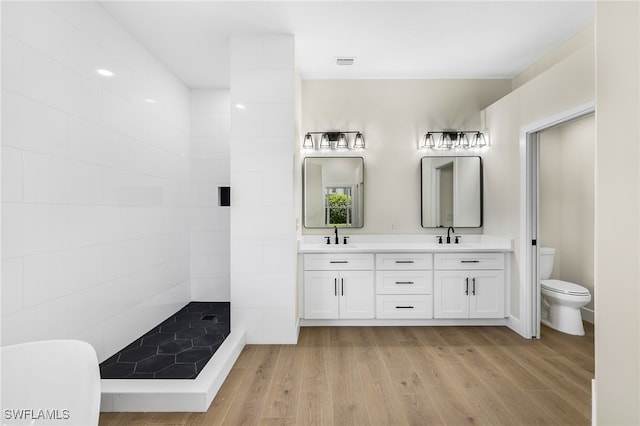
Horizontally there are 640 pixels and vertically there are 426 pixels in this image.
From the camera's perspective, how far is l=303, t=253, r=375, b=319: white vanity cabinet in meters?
3.37

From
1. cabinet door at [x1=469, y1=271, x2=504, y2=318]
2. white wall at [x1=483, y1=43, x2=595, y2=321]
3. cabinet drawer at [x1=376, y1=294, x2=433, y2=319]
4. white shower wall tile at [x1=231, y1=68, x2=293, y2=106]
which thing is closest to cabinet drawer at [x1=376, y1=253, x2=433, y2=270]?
cabinet drawer at [x1=376, y1=294, x2=433, y2=319]

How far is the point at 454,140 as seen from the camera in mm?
3877

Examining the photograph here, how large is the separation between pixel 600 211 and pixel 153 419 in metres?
2.34

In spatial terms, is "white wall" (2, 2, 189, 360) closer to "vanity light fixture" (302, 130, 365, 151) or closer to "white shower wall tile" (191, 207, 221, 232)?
"white shower wall tile" (191, 207, 221, 232)

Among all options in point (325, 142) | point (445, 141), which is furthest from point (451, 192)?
point (325, 142)

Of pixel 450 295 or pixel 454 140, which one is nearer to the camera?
pixel 450 295

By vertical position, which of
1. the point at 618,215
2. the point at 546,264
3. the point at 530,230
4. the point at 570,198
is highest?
the point at 570,198

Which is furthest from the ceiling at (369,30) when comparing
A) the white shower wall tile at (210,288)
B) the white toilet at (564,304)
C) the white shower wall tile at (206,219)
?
the white shower wall tile at (210,288)

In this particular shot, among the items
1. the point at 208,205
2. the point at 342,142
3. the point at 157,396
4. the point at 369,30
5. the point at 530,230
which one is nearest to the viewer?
the point at 157,396

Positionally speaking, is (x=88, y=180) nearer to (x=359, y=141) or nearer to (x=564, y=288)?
(x=359, y=141)

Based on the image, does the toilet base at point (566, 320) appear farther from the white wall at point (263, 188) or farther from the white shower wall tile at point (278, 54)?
the white shower wall tile at point (278, 54)

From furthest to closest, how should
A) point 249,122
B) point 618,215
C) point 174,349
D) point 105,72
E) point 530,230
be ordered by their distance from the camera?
point 530,230, point 249,122, point 174,349, point 105,72, point 618,215

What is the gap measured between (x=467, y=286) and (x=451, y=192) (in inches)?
44.2

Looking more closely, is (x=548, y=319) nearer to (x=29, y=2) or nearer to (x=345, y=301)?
(x=345, y=301)
